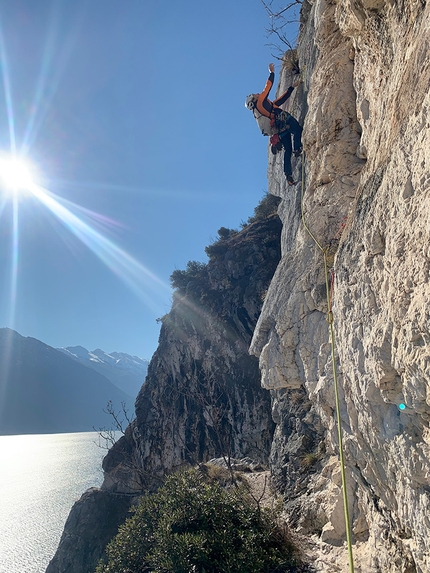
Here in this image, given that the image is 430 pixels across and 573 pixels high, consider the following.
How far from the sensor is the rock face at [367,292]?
347 centimetres

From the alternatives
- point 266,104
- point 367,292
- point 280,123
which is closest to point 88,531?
point 367,292

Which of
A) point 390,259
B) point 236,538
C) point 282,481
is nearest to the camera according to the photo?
point 390,259

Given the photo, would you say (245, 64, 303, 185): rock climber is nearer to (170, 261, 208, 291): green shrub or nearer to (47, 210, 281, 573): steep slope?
(47, 210, 281, 573): steep slope

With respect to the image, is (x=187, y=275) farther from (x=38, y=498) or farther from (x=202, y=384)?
(x=38, y=498)

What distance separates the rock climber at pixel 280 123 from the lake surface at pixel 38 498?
1633 centimetres

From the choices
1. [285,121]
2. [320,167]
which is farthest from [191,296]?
[320,167]

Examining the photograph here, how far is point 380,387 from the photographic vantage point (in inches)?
155

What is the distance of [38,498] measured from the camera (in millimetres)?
55781

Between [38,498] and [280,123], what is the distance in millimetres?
67369

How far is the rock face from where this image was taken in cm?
347

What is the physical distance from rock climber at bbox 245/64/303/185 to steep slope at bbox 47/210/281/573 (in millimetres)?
14055

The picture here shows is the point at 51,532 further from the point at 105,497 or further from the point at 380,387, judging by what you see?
the point at 380,387

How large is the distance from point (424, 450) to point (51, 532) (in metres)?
53.7

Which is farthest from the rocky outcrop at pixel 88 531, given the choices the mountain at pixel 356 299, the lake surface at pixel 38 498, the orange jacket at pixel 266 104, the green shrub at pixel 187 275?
the orange jacket at pixel 266 104
